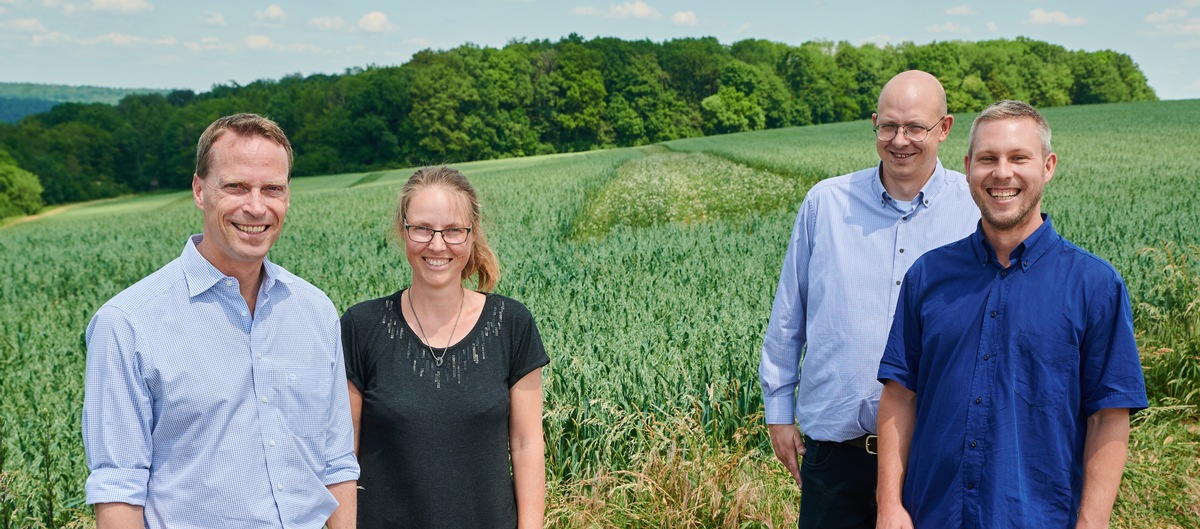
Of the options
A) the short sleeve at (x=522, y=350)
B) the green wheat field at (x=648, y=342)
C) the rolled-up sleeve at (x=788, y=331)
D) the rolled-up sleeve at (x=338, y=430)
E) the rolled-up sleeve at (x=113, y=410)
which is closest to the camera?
the rolled-up sleeve at (x=113, y=410)

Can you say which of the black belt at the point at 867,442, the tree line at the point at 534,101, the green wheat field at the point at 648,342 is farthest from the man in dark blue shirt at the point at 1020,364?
the tree line at the point at 534,101

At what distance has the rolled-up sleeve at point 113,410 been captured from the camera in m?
1.94

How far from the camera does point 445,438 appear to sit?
2.54 m

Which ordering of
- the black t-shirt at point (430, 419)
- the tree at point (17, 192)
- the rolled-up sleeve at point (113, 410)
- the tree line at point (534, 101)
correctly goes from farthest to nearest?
the tree line at point (534, 101)
the tree at point (17, 192)
the black t-shirt at point (430, 419)
the rolled-up sleeve at point (113, 410)

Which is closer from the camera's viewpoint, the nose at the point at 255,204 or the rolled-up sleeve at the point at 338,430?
the nose at the point at 255,204

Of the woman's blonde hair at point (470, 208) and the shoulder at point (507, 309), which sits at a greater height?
the woman's blonde hair at point (470, 208)

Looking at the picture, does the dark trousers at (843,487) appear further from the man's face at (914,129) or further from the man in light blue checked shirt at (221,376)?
the man in light blue checked shirt at (221,376)

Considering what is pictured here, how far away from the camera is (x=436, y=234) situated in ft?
8.55

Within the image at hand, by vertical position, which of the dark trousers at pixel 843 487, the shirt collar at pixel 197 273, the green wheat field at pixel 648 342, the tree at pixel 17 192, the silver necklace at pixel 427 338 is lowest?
the tree at pixel 17 192

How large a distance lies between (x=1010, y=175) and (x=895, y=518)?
105 cm

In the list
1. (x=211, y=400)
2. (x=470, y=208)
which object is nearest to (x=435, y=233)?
(x=470, y=208)

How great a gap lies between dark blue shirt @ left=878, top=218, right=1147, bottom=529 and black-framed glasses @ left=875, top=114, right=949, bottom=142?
27.2 inches

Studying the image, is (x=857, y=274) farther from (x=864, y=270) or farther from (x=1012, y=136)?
(x=1012, y=136)

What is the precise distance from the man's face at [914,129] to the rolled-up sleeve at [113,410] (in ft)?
8.00
